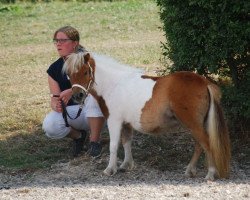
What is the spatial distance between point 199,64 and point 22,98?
13.6 ft

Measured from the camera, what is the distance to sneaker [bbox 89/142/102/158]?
7.09 meters

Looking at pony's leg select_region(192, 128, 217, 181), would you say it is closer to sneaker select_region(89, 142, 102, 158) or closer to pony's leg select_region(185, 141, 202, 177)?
pony's leg select_region(185, 141, 202, 177)

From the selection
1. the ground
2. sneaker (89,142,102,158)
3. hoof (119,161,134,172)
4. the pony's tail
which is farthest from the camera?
sneaker (89,142,102,158)

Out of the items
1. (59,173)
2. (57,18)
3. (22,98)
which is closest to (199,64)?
(59,173)

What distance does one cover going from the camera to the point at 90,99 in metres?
7.05

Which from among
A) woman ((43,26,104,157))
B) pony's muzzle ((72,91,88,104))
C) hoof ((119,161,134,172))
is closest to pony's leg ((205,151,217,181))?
hoof ((119,161,134,172))

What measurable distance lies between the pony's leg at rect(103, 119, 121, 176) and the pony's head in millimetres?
423

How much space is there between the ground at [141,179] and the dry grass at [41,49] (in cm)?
51

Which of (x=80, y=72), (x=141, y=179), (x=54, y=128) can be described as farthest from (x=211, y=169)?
(x=54, y=128)

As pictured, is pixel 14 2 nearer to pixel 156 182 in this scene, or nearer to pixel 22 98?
pixel 22 98

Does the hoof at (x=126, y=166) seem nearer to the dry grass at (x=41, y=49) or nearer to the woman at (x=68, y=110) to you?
the woman at (x=68, y=110)

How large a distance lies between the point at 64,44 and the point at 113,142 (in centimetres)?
135

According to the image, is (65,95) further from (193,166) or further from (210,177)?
(210,177)

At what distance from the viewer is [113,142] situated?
6.50 metres
